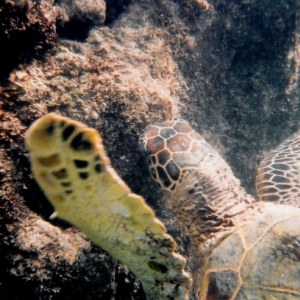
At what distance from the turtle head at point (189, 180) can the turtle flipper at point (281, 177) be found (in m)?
0.53

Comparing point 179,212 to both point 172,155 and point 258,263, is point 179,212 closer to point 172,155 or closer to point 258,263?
point 172,155

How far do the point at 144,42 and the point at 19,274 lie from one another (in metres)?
2.16

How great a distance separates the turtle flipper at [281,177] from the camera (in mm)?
2518

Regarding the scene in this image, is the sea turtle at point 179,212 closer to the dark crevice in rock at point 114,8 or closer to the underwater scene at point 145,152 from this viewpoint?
the underwater scene at point 145,152

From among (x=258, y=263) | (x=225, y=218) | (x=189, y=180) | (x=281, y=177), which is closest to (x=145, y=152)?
(x=189, y=180)

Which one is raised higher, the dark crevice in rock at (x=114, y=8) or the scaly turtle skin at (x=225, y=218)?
the dark crevice in rock at (x=114, y=8)

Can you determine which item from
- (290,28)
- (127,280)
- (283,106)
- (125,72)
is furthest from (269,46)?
(127,280)

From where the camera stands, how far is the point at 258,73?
3.22m

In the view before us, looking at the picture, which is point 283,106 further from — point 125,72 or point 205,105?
point 125,72

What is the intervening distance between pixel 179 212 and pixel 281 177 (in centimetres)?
125

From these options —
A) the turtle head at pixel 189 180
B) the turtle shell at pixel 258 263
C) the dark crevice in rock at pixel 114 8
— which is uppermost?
the dark crevice in rock at pixel 114 8

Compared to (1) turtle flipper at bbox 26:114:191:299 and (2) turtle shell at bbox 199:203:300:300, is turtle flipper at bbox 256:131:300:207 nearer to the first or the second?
(2) turtle shell at bbox 199:203:300:300

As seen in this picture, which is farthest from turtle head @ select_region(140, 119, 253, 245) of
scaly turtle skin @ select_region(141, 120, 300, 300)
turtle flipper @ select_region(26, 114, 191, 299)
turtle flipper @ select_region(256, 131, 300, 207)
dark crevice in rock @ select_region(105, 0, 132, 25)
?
dark crevice in rock @ select_region(105, 0, 132, 25)

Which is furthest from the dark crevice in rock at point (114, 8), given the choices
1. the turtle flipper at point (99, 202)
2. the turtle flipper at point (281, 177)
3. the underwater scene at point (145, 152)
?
the turtle flipper at point (281, 177)
